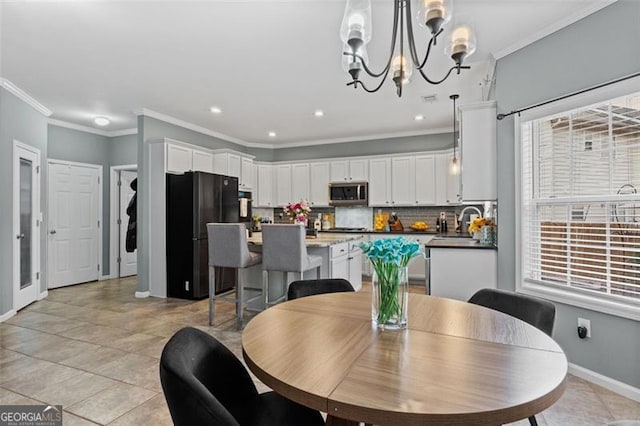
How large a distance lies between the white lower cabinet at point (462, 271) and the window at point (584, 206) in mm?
277

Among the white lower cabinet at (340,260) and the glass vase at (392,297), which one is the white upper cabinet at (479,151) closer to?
the white lower cabinet at (340,260)

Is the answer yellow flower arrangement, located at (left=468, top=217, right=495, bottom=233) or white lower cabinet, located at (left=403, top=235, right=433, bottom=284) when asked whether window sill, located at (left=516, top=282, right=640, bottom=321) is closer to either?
yellow flower arrangement, located at (left=468, top=217, right=495, bottom=233)

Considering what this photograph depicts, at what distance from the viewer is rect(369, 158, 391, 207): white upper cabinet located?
6234 millimetres

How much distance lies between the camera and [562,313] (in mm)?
2629

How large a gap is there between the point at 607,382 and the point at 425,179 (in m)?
4.06

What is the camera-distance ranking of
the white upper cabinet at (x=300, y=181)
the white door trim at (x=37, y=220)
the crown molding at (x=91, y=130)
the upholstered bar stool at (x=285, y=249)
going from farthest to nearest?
the white upper cabinet at (x=300, y=181), the crown molding at (x=91, y=130), the white door trim at (x=37, y=220), the upholstered bar stool at (x=285, y=249)

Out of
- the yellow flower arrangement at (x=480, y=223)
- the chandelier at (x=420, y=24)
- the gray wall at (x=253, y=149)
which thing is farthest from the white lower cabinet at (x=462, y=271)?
the gray wall at (x=253, y=149)

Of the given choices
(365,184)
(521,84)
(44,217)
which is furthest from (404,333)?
(44,217)

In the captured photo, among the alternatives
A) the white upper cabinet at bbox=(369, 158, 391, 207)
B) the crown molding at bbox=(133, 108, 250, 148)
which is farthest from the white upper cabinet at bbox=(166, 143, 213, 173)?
the white upper cabinet at bbox=(369, 158, 391, 207)

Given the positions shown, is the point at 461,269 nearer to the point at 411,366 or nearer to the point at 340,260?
the point at 340,260

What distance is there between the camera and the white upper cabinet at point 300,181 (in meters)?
6.84

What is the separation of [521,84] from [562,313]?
6.39ft

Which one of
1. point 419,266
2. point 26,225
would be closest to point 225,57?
point 26,225

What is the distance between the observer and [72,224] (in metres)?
5.66
